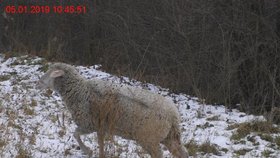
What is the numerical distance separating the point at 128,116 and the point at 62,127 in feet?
4.05

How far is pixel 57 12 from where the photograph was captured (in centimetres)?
1308

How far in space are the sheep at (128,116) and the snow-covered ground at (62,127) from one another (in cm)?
15

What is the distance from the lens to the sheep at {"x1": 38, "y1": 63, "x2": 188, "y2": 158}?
4629 millimetres

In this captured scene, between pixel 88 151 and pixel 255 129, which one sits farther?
pixel 255 129

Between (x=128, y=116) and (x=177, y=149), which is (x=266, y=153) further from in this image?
(x=128, y=116)

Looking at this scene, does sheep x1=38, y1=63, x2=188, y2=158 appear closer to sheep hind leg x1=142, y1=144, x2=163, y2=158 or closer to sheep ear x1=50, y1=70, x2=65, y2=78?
sheep hind leg x1=142, y1=144, x2=163, y2=158

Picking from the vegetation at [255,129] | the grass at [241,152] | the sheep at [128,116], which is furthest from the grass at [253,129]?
the sheep at [128,116]

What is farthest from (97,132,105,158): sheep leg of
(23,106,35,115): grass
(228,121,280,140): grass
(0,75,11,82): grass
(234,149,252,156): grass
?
(0,75,11,82): grass

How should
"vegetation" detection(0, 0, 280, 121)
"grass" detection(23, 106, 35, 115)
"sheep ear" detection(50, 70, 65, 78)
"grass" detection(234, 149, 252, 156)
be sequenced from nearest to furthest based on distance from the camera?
"sheep ear" detection(50, 70, 65, 78)
"grass" detection(234, 149, 252, 156)
"grass" detection(23, 106, 35, 115)
"vegetation" detection(0, 0, 280, 121)

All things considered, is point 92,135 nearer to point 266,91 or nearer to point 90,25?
point 266,91

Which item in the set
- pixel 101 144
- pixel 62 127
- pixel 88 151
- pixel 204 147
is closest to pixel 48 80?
pixel 62 127

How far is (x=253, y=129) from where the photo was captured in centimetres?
630

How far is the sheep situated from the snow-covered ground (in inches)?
5.7

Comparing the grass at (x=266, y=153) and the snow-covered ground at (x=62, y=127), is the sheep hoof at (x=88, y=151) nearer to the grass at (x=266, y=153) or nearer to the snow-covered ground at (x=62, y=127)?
the snow-covered ground at (x=62, y=127)
